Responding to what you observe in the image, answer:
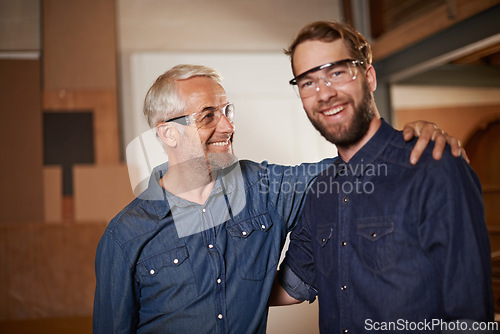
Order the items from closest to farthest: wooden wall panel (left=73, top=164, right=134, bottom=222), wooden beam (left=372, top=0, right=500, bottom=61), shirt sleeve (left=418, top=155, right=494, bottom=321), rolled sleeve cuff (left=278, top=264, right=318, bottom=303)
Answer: shirt sleeve (left=418, top=155, right=494, bottom=321) → rolled sleeve cuff (left=278, top=264, right=318, bottom=303) → wooden beam (left=372, top=0, right=500, bottom=61) → wooden wall panel (left=73, top=164, right=134, bottom=222)

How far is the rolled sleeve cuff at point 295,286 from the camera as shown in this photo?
1.70 meters

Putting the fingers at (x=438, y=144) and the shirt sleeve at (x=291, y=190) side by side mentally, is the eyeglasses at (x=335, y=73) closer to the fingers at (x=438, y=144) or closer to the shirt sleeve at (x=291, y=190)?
the fingers at (x=438, y=144)

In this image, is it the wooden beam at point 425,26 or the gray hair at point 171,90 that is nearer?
the gray hair at point 171,90

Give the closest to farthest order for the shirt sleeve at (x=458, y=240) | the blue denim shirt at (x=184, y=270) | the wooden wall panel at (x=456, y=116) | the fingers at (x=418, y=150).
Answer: the shirt sleeve at (x=458, y=240) → the fingers at (x=418, y=150) → the blue denim shirt at (x=184, y=270) → the wooden wall panel at (x=456, y=116)

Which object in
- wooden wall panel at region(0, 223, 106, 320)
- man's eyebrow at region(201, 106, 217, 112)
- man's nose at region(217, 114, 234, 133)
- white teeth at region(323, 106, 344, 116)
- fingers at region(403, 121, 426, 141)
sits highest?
man's eyebrow at region(201, 106, 217, 112)

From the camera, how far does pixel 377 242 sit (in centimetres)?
129

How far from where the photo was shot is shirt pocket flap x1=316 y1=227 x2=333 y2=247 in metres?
1.44

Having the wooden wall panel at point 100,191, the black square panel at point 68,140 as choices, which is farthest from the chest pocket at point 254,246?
the black square panel at point 68,140

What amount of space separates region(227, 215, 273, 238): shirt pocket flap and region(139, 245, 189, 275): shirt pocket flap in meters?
0.19

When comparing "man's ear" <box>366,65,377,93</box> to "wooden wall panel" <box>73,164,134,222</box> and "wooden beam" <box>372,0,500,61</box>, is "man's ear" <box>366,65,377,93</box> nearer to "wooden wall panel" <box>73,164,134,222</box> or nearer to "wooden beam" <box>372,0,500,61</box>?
"wooden beam" <box>372,0,500,61</box>

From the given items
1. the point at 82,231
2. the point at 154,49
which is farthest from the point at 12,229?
the point at 154,49

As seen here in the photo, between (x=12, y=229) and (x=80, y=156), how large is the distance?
0.72 m

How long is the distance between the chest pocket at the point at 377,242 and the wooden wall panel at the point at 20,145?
273cm

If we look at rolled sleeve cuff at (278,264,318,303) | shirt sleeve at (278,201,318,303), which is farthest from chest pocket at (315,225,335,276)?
rolled sleeve cuff at (278,264,318,303)
